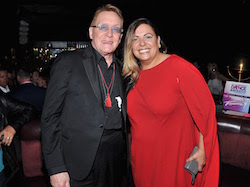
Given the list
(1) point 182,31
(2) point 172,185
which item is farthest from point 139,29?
(1) point 182,31

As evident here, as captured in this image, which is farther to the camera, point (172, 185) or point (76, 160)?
point (172, 185)

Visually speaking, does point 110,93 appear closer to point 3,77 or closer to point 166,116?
point 166,116

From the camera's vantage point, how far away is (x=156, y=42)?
1.98 meters

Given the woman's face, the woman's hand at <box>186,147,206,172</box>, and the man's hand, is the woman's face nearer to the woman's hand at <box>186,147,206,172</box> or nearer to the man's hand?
the woman's hand at <box>186,147,206,172</box>

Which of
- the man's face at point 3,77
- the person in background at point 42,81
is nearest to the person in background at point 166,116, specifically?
the man's face at point 3,77

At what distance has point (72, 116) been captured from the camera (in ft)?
5.05

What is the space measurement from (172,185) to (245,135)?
1.58 metres

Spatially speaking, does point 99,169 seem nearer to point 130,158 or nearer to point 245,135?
point 130,158

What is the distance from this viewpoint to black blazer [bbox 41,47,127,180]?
1.47 m

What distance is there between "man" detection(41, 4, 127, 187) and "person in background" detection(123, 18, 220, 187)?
0.20m

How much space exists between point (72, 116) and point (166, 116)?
2.55ft

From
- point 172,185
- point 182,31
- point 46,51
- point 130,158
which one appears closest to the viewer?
point 172,185

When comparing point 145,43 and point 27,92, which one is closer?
point 145,43

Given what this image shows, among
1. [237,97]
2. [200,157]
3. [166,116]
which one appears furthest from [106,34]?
[237,97]
